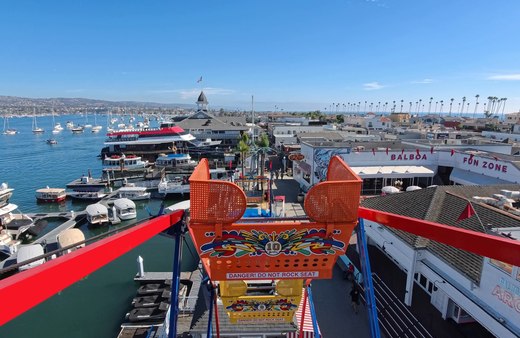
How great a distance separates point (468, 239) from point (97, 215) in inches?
1212

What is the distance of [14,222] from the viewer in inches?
1057

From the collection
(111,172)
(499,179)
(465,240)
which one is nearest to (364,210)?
(465,240)

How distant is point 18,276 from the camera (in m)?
1.93

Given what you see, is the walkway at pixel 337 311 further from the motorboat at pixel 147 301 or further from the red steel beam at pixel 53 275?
the red steel beam at pixel 53 275

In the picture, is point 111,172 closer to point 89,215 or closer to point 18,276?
point 89,215

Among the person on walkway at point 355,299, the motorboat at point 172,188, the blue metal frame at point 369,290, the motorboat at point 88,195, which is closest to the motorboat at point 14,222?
the motorboat at point 88,195

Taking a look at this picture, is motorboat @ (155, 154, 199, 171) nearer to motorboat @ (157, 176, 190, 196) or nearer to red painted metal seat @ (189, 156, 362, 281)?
motorboat @ (157, 176, 190, 196)

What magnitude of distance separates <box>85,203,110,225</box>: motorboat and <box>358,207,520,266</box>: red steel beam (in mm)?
29757

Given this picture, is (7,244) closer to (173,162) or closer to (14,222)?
(14,222)

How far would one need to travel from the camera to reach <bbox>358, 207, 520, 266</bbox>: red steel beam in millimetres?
2562

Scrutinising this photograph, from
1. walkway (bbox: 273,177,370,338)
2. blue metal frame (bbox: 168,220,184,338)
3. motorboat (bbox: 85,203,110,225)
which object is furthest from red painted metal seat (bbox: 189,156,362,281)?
motorboat (bbox: 85,203,110,225)

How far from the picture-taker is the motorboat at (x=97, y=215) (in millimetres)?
27938

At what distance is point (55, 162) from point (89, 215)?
3987 centimetres

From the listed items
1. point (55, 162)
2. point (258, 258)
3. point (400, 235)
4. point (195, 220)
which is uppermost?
point (195, 220)
